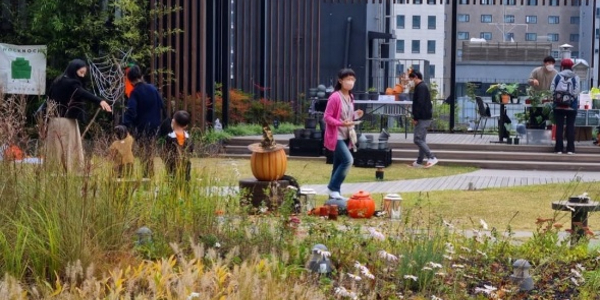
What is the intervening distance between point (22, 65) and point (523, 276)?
49.9 feet

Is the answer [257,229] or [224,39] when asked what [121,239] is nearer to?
[257,229]

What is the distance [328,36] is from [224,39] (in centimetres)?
963

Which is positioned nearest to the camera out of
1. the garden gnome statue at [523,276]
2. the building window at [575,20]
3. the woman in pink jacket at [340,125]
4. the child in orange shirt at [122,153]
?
the garden gnome statue at [523,276]

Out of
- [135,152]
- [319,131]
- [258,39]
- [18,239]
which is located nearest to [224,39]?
[258,39]

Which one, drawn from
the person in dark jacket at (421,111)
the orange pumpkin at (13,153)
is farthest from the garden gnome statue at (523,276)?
the person in dark jacket at (421,111)

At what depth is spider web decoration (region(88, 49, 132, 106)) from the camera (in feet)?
68.3

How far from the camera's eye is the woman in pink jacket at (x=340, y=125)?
1298 cm

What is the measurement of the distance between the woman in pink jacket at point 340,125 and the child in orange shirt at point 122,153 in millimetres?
2421

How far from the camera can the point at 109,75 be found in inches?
817

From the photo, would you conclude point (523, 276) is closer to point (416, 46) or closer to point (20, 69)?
point (20, 69)

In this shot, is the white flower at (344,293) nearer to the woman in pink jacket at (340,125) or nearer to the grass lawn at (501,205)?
the grass lawn at (501,205)

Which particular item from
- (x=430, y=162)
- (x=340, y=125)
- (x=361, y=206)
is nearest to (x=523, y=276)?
(x=361, y=206)

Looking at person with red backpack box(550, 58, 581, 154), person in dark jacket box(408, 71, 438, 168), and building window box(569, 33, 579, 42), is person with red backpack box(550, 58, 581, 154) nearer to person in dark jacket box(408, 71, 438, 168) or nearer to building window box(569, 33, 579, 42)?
person in dark jacket box(408, 71, 438, 168)

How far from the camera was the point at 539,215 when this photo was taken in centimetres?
1230
